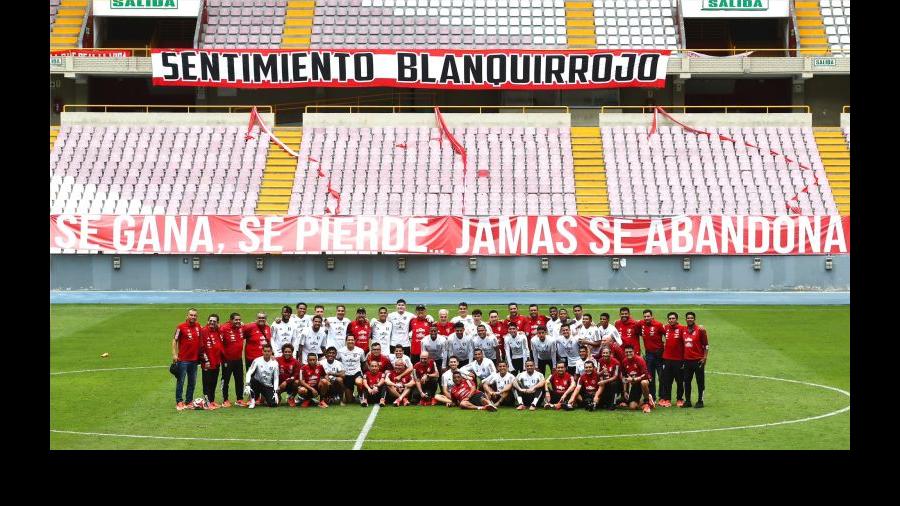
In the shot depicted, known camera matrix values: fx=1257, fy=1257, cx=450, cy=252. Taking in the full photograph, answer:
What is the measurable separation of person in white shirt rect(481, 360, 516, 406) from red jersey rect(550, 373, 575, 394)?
2.22ft

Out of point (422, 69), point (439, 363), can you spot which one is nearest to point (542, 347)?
point (439, 363)

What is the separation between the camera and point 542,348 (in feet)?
72.4

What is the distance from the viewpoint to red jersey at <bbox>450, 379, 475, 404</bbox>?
20672 mm

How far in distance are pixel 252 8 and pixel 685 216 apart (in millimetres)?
22057

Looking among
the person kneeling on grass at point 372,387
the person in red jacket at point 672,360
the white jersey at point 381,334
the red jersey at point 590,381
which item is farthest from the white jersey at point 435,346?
the person in red jacket at point 672,360

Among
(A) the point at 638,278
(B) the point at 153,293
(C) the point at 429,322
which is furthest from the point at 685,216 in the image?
(C) the point at 429,322

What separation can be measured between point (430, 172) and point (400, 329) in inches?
910

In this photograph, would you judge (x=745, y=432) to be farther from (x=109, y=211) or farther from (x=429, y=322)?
(x=109, y=211)

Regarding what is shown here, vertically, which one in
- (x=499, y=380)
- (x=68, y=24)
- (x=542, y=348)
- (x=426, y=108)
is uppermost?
(x=68, y=24)

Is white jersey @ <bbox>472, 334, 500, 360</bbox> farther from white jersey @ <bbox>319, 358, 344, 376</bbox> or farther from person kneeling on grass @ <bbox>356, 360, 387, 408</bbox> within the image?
white jersey @ <bbox>319, 358, 344, 376</bbox>

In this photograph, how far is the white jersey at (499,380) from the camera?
20688 mm

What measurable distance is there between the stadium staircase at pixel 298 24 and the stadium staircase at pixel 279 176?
14.5ft

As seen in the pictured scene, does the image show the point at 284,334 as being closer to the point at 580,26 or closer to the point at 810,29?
the point at 580,26

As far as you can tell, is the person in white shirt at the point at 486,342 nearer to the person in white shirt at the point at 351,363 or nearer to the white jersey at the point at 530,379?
the white jersey at the point at 530,379
